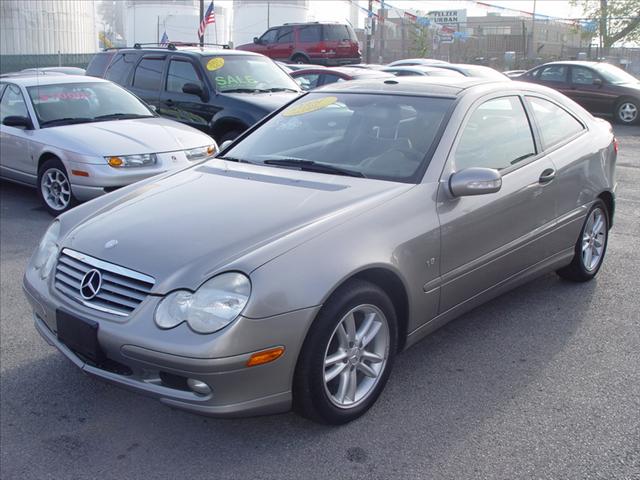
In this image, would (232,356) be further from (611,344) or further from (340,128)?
(611,344)

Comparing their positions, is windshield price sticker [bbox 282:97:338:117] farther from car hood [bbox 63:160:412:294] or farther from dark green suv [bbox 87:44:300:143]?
dark green suv [bbox 87:44:300:143]

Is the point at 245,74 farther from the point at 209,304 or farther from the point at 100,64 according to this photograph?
the point at 209,304

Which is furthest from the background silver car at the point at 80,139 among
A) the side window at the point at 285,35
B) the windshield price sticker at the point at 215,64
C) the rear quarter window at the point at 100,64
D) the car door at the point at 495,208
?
the side window at the point at 285,35

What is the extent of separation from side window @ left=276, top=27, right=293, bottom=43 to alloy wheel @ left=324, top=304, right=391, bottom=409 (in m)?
22.0

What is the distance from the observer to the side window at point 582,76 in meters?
17.2

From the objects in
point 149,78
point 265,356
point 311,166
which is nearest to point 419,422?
point 265,356

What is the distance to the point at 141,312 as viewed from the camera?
3.04 meters

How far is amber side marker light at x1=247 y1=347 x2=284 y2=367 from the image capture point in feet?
9.68

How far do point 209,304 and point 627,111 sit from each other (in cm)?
1584

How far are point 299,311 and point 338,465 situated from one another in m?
0.70

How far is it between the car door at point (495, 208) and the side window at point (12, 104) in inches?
237

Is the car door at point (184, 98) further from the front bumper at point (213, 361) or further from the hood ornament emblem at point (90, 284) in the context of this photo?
the front bumper at point (213, 361)

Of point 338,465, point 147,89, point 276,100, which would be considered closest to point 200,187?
point 338,465

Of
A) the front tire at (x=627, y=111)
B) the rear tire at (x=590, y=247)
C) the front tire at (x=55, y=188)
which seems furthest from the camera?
the front tire at (x=627, y=111)
